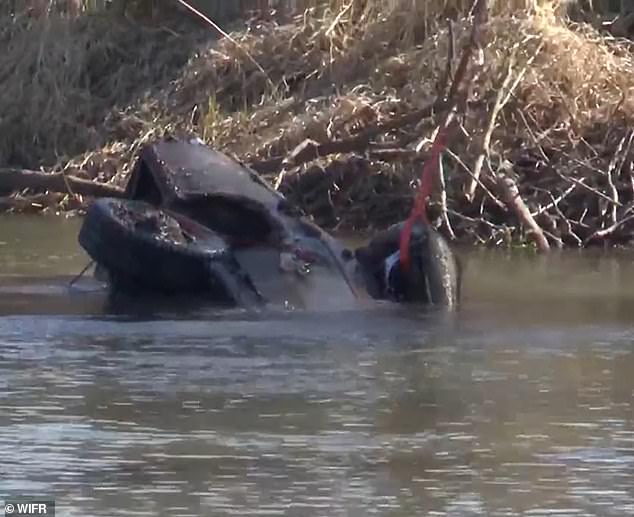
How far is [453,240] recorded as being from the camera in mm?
16531

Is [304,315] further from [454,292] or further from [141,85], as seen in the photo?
[141,85]

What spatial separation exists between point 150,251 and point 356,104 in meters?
6.74

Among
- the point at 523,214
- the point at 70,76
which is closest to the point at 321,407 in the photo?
the point at 523,214

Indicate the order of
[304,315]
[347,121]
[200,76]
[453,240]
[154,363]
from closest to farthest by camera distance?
[154,363], [304,315], [453,240], [347,121], [200,76]

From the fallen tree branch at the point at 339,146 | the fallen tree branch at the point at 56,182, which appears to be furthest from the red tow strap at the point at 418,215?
the fallen tree branch at the point at 56,182

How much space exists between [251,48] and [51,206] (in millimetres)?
2743

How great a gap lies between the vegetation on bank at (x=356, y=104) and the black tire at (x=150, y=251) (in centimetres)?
329

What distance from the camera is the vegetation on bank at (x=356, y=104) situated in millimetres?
16859

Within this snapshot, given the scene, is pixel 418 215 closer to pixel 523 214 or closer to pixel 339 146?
pixel 339 146

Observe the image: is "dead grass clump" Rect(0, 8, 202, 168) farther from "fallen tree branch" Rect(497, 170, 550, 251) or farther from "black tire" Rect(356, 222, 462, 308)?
"black tire" Rect(356, 222, 462, 308)

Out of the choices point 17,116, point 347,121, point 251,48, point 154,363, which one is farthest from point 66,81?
point 154,363

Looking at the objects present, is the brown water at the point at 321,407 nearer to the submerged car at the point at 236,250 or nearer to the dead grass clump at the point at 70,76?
the submerged car at the point at 236,250

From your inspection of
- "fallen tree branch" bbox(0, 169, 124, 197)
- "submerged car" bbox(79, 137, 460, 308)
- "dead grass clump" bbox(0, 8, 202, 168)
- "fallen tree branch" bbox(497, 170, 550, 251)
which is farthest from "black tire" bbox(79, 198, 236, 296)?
"dead grass clump" bbox(0, 8, 202, 168)

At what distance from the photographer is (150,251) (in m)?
12.2
